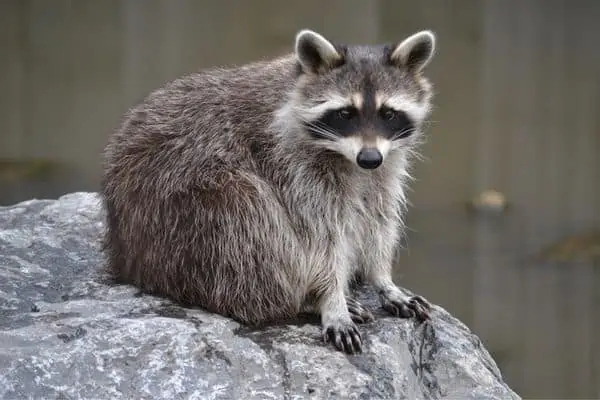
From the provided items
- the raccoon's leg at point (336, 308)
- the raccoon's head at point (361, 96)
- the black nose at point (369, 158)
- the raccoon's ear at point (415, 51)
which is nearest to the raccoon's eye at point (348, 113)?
the raccoon's head at point (361, 96)

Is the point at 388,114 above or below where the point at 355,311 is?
above

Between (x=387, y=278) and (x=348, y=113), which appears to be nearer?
(x=348, y=113)

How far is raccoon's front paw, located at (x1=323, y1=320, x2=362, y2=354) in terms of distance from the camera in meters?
3.26

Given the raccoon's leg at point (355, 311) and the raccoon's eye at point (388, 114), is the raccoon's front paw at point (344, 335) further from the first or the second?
the raccoon's eye at point (388, 114)

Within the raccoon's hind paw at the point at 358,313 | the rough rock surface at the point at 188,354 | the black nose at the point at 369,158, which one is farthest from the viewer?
the raccoon's hind paw at the point at 358,313

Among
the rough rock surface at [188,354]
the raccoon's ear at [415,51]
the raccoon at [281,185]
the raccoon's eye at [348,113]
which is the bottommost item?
the rough rock surface at [188,354]

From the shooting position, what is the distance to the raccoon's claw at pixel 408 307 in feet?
11.6

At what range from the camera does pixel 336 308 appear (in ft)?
11.1

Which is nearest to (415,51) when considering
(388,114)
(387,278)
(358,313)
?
(388,114)

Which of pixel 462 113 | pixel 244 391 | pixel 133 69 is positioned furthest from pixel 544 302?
pixel 244 391

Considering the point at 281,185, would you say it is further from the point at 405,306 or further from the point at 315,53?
the point at 405,306

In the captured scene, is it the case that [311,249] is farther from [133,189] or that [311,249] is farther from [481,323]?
[481,323]

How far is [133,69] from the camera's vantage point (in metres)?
6.40

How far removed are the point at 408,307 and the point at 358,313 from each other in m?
0.18
